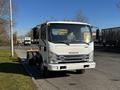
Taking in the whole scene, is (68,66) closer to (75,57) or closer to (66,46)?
(75,57)

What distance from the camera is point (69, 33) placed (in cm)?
1528

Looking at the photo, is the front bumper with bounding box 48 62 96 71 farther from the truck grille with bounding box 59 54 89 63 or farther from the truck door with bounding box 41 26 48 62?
the truck door with bounding box 41 26 48 62

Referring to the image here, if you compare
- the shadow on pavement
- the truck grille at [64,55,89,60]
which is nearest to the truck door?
the truck grille at [64,55,89,60]

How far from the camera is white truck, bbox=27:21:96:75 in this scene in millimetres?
14688

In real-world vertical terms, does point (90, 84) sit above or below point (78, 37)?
below

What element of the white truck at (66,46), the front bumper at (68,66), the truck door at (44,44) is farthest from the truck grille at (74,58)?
the truck door at (44,44)

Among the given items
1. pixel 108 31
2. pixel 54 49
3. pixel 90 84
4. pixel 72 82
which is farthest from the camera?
pixel 108 31

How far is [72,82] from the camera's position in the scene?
13758mm

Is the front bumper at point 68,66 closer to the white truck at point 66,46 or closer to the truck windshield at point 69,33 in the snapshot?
the white truck at point 66,46

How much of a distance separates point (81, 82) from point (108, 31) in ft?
163

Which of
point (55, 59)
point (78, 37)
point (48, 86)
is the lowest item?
point (48, 86)

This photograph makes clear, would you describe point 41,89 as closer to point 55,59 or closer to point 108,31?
point 55,59

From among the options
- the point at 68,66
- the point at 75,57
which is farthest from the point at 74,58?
the point at 68,66

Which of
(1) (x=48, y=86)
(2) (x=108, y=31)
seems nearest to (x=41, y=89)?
(1) (x=48, y=86)
